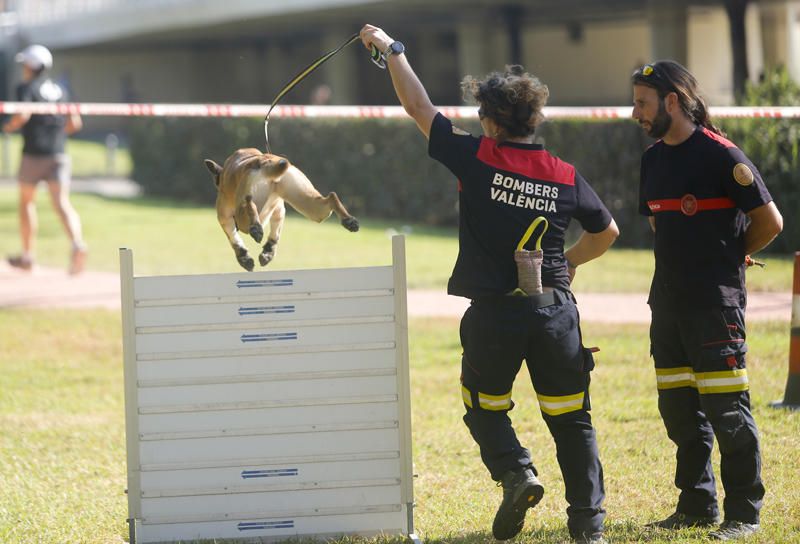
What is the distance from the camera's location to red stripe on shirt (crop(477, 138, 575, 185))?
440cm

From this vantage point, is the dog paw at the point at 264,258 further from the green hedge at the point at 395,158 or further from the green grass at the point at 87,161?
the green grass at the point at 87,161

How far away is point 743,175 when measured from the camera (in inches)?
178

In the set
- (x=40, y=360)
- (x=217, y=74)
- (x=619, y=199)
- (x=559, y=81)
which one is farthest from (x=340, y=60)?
(x=40, y=360)

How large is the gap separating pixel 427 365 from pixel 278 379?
395cm

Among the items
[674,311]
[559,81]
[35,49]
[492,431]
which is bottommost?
[492,431]

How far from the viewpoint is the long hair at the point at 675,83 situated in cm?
464

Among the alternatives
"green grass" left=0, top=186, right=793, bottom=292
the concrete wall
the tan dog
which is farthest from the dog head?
the concrete wall

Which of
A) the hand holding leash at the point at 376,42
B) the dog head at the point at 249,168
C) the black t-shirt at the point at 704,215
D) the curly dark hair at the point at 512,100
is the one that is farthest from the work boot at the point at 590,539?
the hand holding leash at the point at 376,42

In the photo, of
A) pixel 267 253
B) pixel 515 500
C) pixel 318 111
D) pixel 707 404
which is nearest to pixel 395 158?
pixel 318 111

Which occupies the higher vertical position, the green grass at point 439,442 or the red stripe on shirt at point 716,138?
the red stripe on shirt at point 716,138

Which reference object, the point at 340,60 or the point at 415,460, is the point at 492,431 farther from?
the point at 340,60

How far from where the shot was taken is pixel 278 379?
186 inches

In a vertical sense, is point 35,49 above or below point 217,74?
below

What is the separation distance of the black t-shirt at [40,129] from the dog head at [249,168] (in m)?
8.28
